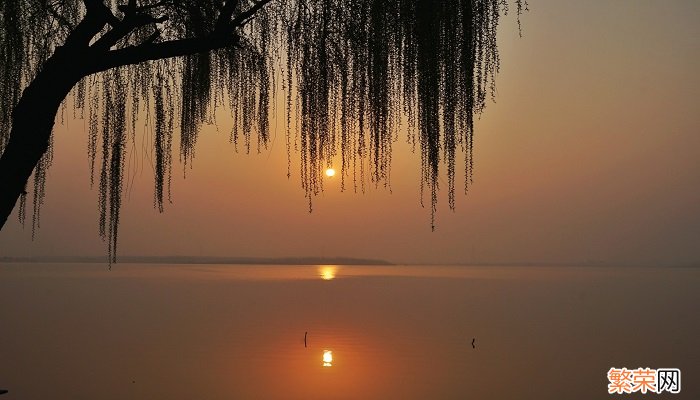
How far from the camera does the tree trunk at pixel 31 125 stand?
4.73m

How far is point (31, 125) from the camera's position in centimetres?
482

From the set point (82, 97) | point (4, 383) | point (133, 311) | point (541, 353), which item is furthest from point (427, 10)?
point (133, 311)

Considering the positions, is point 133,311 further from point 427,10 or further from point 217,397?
point 427,10

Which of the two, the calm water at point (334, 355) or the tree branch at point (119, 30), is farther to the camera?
the calm water at point (334, 355)

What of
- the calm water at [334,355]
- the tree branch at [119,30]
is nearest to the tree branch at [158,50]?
the tree branch at [119,30]

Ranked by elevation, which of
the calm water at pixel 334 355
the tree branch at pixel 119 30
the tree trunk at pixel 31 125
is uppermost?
the tree branch at pixel 119 30

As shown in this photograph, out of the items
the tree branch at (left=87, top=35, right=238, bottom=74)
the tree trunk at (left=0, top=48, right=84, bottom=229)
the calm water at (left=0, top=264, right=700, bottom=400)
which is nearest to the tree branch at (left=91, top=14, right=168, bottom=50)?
the tree branch at (left=87, top=35, right=238, bottom=74)

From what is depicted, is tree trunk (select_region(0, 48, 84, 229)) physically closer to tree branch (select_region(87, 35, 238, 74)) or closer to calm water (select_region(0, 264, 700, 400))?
tree branch (select_region(87, 35, 238, 74))

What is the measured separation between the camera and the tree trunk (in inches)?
186

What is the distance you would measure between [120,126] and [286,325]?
Result: 97.9ft

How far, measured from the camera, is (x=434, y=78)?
16.4ft

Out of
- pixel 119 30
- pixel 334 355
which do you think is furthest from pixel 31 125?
pixel 334 355

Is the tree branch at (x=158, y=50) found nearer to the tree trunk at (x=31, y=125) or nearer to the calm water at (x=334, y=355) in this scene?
the tree trunk at (x=31, y=125)

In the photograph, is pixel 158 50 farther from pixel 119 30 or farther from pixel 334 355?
pixel 334 355
